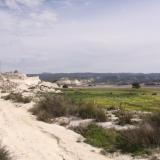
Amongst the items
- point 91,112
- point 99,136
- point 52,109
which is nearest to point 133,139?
point 99,136

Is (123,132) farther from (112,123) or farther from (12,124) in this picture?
(12,124)

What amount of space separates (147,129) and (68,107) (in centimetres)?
1174

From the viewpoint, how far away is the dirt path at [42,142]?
1747 centimetres

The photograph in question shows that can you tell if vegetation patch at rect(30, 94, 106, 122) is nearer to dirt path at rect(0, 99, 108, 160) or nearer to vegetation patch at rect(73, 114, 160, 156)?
dirt path at rect(0, 99, 108, 160)

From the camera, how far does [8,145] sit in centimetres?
1848

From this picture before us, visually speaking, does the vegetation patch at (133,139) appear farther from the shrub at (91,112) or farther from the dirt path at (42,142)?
the shrub at (91,112)

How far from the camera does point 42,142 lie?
794 inches

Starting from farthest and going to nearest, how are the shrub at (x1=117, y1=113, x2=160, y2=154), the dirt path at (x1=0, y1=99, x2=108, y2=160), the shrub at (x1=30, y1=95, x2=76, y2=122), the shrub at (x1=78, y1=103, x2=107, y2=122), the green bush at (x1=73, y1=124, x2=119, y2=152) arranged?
1. the shrub at (x1=30, y1=95, x2=76, y2=122)
2. the shrub at (x1=78, y1=103, x2=107, y2=122)
3. the green bush at (x1=73, y1=124, x2=119, y2=152)
4. the shrub at (x1=117, y1=113, x2=160, y2=154)
5. the dirt path at (x1=0, y1=99, x2=108, y2=160)

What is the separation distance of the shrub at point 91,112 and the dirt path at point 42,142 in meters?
2.63

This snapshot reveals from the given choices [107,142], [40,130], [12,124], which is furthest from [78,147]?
[12,124]

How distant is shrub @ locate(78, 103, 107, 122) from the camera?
26.7 m

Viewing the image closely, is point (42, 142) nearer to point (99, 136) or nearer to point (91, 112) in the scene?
point (99, 136)

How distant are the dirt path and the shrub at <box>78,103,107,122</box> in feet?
8.61

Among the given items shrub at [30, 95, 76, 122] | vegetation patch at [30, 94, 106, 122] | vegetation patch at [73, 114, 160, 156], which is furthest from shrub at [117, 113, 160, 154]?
shrub at [30, 95, 76, 122]
